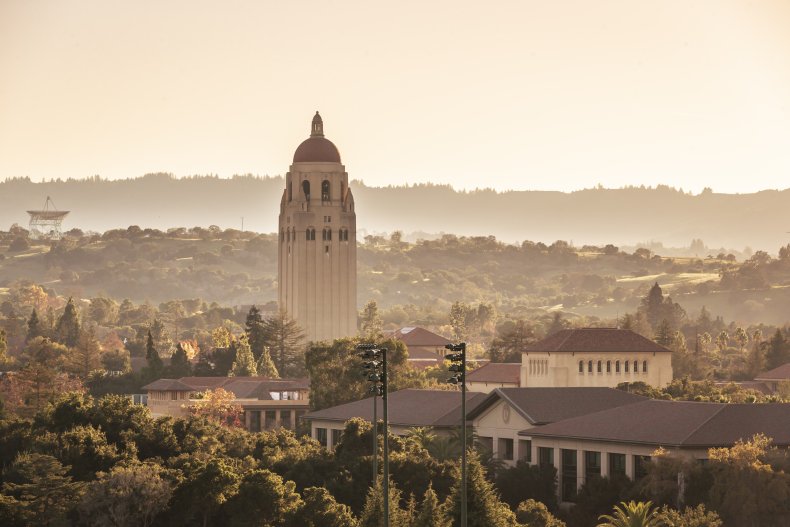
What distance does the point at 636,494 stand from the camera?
10375 cm

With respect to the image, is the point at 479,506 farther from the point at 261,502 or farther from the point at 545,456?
the point at 545,456

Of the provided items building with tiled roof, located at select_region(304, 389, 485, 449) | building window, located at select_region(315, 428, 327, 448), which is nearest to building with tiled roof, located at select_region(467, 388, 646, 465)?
building with tiled roof, located at select_region(304, 389, 485, 449)

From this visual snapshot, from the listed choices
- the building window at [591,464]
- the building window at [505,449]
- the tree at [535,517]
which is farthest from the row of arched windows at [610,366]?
the tree at [535,517]

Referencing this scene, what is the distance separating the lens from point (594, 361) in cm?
17538

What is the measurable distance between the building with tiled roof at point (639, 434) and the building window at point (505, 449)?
17.5 ft

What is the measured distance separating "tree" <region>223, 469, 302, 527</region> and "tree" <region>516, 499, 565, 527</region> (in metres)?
11.1

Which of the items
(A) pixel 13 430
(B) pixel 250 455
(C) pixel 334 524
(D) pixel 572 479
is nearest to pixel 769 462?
(D) pixel 572 479

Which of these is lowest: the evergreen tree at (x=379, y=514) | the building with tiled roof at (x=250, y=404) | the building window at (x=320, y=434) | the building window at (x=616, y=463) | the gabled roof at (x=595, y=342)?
the building with tiled roof at (x=250, y=404)

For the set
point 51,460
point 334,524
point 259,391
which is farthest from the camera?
point 259,391

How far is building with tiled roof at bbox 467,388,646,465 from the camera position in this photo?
12812cm

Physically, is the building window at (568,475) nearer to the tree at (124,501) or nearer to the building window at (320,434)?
the tree at (124,501)

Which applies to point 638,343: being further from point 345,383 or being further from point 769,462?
point 769,462

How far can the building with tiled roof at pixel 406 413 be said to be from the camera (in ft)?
445

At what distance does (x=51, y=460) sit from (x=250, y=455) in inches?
884
